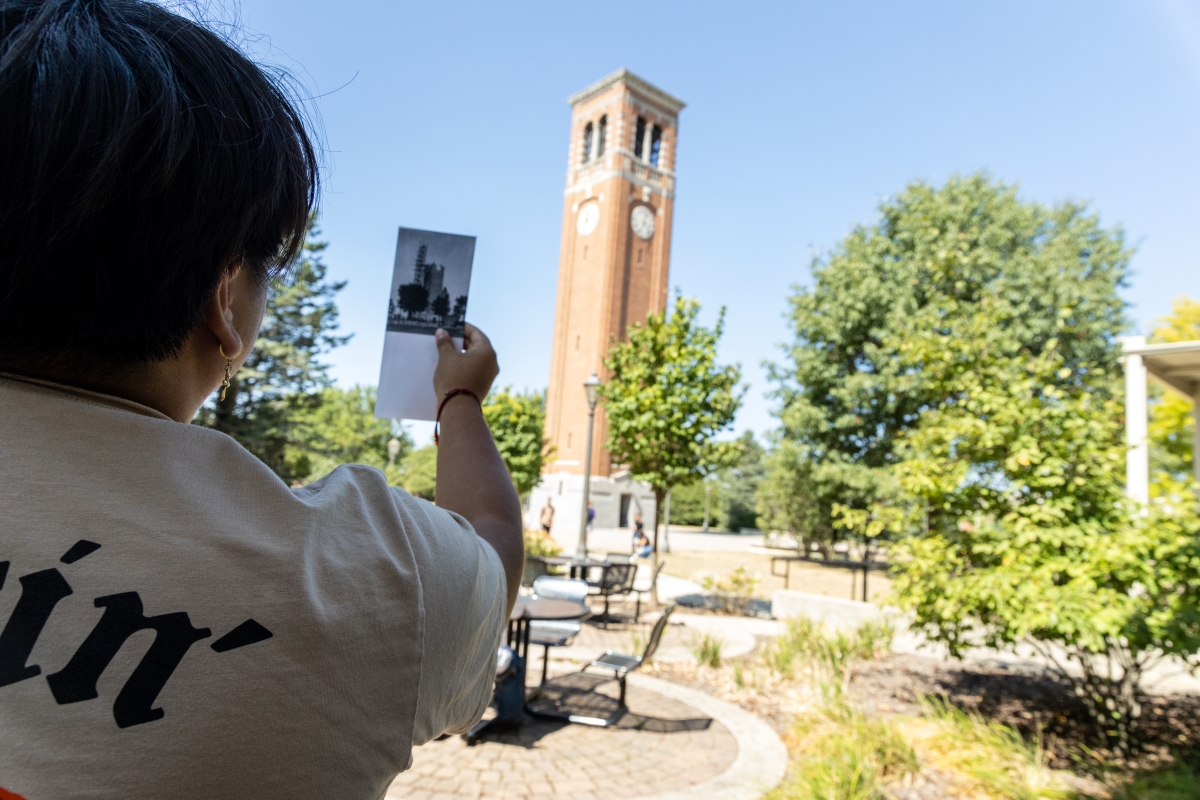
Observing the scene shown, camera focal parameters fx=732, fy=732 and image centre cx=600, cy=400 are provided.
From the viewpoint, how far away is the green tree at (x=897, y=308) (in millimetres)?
19906

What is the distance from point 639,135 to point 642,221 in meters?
5.56

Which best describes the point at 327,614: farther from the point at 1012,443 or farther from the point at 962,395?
the point at 962,395

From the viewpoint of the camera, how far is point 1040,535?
5.56 metres

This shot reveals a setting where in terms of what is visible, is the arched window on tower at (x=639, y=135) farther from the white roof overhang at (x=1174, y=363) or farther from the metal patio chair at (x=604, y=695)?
the metal patio chair at (x=604, y=695)

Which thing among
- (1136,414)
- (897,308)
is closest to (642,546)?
(897,308)

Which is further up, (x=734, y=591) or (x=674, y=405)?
(x=674, y=405)

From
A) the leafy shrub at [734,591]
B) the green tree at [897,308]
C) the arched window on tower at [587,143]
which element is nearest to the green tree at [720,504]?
the arched window on tower at [587,143]

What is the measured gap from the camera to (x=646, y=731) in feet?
19.0

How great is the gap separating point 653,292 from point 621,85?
11766mm

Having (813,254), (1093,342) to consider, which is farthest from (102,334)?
(1093,342)

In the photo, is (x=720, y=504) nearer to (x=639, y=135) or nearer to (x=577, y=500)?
(x=577, y=500)

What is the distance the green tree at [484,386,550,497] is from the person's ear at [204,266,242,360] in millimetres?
28164

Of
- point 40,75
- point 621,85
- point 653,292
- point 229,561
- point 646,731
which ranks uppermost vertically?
point 621,85

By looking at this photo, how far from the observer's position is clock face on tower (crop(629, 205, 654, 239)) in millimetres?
41938
